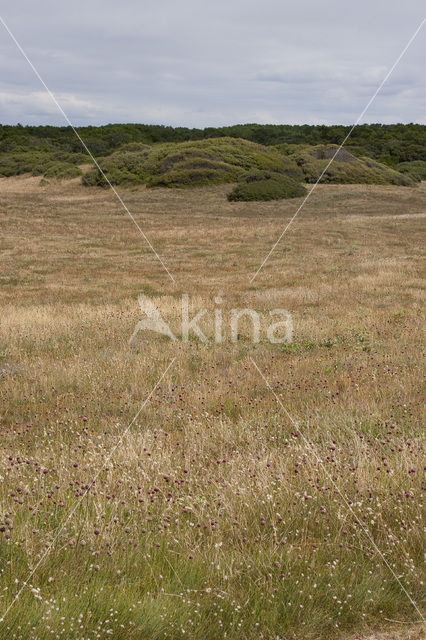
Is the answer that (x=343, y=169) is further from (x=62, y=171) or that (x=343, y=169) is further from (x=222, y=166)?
(x=62, y=171)

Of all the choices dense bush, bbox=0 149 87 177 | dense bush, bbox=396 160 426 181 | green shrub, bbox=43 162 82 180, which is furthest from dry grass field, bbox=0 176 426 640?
dense bush, bbox=396 160 426 181

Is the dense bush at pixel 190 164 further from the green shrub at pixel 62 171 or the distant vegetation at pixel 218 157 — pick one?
the green shrub at pixel 62 171

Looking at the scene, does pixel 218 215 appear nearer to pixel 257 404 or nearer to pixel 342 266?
pixel 342 266

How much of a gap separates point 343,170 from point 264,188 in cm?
1817

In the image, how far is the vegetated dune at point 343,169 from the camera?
6303 cm

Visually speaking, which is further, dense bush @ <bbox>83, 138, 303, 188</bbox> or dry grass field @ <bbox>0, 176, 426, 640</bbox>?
dense bush @ <bbox>83, 138, 303, 188</bbox>

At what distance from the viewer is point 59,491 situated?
471cm

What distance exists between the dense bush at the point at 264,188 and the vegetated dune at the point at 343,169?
997 centimetres

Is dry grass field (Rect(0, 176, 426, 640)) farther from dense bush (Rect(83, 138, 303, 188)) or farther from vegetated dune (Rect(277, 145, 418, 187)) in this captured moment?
vegetated dune (Rect(277, 145, 418, 187))

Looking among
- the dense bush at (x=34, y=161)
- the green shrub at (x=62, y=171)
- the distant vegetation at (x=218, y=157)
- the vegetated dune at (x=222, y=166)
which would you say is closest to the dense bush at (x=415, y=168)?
the distant vegetation at (x=218, y=157)

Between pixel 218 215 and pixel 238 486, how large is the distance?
123 ft

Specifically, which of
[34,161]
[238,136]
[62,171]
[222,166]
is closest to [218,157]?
[222,166]

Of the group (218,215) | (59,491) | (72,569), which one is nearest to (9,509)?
(59,491)

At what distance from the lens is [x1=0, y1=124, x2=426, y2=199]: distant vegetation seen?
58469mm
